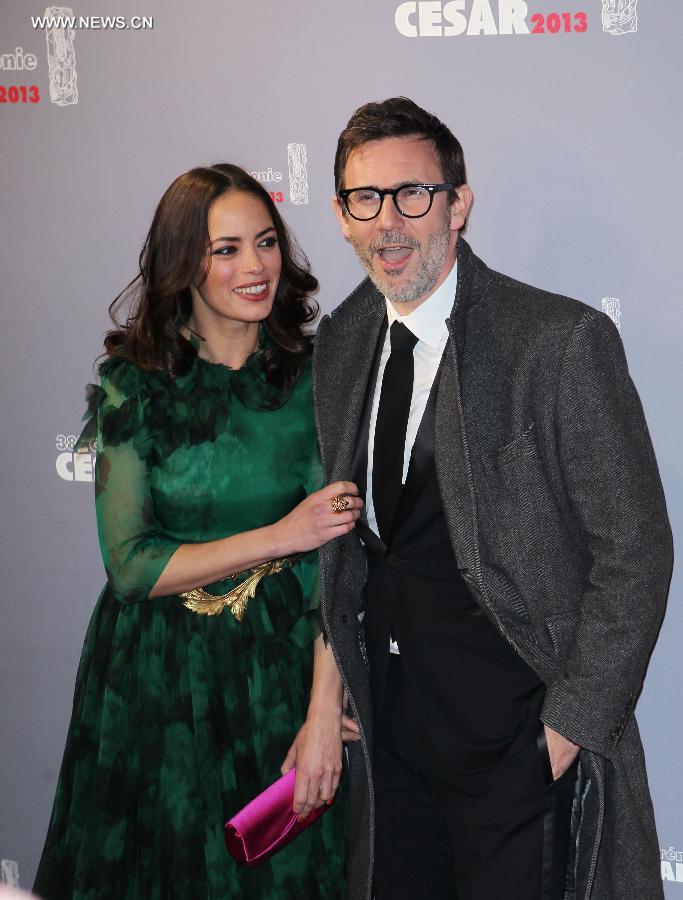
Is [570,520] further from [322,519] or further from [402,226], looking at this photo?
[402,226]

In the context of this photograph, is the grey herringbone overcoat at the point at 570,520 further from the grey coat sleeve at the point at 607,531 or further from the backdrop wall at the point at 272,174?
the backdrop wall at the point at 272,174

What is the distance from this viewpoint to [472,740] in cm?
191

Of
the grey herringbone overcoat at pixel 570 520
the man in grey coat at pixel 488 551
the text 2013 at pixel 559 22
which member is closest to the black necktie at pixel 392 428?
the man in grey coat at pixel 488 551

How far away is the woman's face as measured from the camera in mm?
2184

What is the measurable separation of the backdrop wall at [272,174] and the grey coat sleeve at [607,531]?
0.72 metres

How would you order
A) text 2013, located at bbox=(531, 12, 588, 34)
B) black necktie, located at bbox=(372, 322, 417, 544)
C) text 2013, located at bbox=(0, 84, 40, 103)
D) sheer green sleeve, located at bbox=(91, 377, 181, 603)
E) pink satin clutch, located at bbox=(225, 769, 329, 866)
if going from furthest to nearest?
text 2013, located at bbox=(0, 84, 40, 103)
text 2013, located at bbox=(531, 12, 588, 34)
sheer green sleeve, located at bbox=(91, 377, 181, 603)
pink satin clutch, located at bbox=(225, 769, 329, 866)
black necktie, located at bbox=(372, 322, 417, 544)

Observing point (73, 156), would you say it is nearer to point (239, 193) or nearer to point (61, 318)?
point (61, 318)

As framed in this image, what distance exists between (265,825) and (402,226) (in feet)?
3.68

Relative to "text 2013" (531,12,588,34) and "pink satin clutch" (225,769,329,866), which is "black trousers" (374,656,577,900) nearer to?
"pink satin clutch" (225,769,329,866)

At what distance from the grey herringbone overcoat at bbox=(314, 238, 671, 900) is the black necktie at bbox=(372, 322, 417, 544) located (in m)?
0.11

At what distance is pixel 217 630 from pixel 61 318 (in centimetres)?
111

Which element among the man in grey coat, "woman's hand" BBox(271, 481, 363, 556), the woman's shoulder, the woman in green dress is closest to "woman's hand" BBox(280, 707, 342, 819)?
the woman in green dress

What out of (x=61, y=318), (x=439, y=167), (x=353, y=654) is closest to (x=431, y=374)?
(x=439, y=167)

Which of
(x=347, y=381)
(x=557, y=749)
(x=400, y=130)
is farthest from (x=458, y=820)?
(x=400, y=130)
